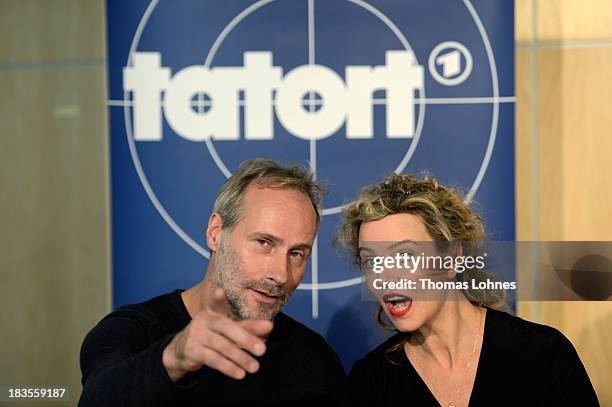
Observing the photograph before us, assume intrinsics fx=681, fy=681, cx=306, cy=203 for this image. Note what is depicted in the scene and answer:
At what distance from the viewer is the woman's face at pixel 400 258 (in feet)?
5.80

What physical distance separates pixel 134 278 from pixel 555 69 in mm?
1641

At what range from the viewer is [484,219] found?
7.52 ft

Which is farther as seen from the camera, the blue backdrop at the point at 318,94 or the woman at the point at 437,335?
the blue backdrop at the point at 318,94

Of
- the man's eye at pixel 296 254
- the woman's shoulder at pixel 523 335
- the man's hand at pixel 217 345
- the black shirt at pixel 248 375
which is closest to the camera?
the man's hand at pixel 217 345

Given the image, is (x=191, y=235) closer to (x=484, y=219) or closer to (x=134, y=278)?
(x=134, y=278)

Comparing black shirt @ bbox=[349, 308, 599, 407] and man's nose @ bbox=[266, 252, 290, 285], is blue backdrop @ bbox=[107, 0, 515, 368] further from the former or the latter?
man's nose @ bbox=[266, 252, 290, 285]

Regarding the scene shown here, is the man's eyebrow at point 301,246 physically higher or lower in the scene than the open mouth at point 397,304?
higher

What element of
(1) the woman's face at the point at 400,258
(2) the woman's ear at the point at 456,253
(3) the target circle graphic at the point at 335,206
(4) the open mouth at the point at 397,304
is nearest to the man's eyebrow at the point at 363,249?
(1) the woman's face at the point at 400,258

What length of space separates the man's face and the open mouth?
272 mm

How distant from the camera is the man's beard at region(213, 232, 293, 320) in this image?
1627mm

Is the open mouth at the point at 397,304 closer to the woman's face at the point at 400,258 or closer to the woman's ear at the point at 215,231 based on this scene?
the woman's face at the point at 400,258

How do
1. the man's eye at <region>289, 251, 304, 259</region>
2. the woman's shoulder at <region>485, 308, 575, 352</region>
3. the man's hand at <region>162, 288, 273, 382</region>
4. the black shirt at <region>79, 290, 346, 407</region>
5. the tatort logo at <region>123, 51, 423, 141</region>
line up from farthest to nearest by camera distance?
the tatort logo at <region>123, 51, 423, 141</region>
the woman's shoulder at <region>485, 308, 575, 352</region>
the man's eye at <region>289, 251, 304, 259</region>
the black shirt at <region>79, 290, 346, 407</region>
the man's hand at <region>162, 288, 273, 382</region>

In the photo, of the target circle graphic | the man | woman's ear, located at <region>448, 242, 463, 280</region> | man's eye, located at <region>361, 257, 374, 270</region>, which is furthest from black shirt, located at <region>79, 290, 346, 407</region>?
the target circle graphic

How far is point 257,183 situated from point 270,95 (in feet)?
2.06
